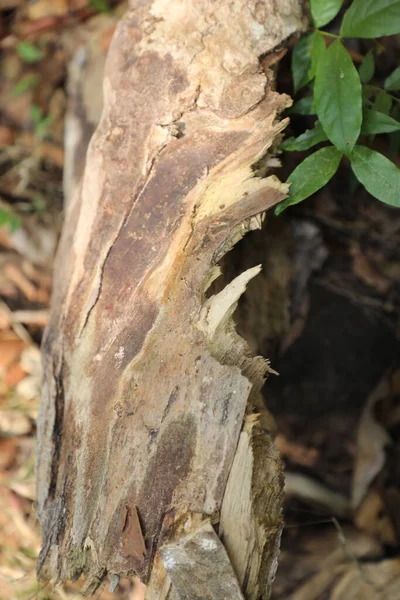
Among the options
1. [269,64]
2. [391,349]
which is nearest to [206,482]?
[269,64]

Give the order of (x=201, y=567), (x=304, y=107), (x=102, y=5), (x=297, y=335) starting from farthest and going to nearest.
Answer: (x=102, y=5), (x=297, y=335), (x=304, y=107), (x=201, y=567)

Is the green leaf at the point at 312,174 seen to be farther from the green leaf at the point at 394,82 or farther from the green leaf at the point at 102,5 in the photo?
the green leaf at the point at 102,5

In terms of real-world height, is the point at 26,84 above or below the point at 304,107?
above

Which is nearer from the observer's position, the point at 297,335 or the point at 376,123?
the point at 376,123

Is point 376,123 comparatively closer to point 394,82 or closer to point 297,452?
point 394,82

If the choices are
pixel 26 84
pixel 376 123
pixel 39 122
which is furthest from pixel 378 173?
pixel 26 84

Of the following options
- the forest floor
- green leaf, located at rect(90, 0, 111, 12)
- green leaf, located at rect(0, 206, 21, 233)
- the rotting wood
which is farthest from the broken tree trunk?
green leaf, located at rect(90, 0, 111, 12)

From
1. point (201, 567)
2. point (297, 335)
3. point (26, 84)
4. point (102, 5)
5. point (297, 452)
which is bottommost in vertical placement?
point (297, 452)

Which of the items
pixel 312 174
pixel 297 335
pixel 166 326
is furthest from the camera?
pixel 297 335
